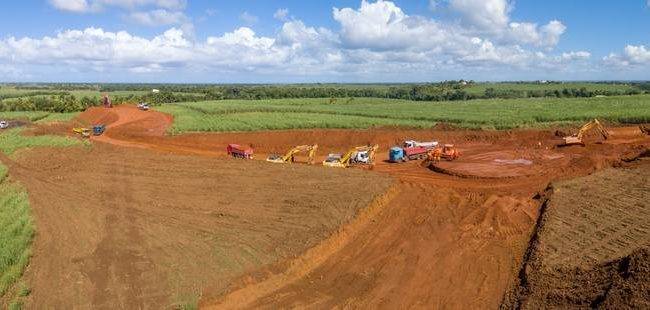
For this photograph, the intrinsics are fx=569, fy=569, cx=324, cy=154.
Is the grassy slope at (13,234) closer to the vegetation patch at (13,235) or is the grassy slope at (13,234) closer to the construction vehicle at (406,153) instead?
the vegetation patch at (13,235)

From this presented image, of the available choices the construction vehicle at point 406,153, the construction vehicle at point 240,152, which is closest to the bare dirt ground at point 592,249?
the construction vehicle at point 406,153

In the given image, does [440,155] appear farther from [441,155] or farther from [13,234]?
[13,234]

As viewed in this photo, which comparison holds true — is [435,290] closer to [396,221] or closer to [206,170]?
[396,221]

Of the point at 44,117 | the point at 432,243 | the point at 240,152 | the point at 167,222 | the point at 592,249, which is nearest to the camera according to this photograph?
the point at 592,249

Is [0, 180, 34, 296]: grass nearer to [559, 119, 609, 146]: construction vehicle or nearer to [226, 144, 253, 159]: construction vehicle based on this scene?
[226, 144, 253, 159]: construction vehicle

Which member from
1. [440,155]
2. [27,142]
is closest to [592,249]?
[440,155]

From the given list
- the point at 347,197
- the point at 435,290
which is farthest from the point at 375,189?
the point at 435,290

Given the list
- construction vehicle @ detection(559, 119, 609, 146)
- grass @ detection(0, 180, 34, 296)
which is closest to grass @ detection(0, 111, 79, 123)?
grass @ detection(0, 180, 34, 296)
